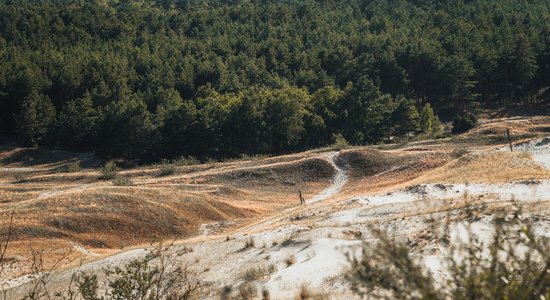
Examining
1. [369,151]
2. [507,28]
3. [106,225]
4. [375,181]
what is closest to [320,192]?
[375,181]

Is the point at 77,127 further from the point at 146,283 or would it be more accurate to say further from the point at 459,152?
the point at 146,283

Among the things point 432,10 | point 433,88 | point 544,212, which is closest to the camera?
point 544,212

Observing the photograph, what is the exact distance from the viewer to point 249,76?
108 meters

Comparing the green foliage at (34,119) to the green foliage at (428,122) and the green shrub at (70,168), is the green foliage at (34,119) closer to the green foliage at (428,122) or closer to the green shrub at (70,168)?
the green shrub at (70,168)

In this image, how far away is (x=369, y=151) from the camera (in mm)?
54281

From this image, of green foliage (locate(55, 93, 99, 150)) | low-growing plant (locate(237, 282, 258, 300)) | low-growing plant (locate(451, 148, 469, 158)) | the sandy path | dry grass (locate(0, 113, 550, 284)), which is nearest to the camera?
low-growing plant (locate(237, 282, 258, 300))

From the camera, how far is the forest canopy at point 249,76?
79812mm

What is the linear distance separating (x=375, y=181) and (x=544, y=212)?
31.0 m

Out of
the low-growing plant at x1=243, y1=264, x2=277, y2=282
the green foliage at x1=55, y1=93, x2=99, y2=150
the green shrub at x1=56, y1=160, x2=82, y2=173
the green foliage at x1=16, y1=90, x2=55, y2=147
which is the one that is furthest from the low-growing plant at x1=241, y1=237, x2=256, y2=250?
the green foliage at x1=16, y1=90, x2=55, y2=147

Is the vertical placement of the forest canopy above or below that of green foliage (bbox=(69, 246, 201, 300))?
above

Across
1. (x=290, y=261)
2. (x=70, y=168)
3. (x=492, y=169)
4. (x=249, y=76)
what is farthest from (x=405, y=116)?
(x=290, y=261)

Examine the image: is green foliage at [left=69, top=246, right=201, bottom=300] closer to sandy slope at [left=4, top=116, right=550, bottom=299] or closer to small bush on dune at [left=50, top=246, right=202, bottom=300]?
small bush on dune at [left=50, top=246, right=202, bottom=300]

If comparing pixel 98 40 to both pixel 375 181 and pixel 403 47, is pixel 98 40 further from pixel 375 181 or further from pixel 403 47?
pixel 375 181

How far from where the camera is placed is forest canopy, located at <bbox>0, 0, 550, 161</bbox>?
7981 centimetres
